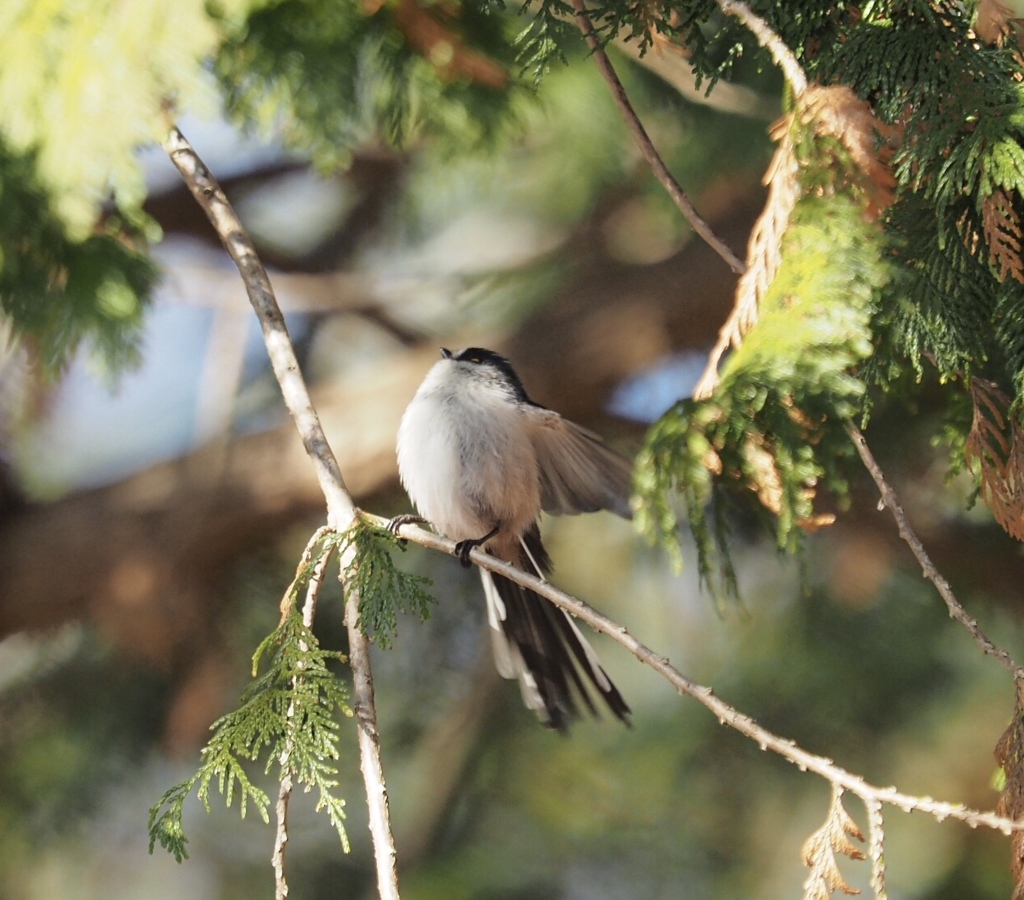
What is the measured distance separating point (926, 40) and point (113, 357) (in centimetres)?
119

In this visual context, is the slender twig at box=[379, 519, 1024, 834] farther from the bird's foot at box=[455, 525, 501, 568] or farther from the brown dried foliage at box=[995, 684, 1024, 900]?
the bird's foot at box=[455, 525, 501, 568]

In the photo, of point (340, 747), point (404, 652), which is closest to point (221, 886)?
point (340, 747)

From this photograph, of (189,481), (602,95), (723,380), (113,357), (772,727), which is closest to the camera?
(723,380)

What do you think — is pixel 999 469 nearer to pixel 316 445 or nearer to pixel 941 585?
pixel 941 585

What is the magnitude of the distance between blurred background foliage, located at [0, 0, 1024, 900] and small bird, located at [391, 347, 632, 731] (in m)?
0.40

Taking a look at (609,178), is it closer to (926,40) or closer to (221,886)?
(926,40)

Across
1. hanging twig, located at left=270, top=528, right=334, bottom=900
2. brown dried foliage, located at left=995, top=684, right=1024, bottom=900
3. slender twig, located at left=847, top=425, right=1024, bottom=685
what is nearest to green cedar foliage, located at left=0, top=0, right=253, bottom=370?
hanging twig, located at left=270, top=528, right=334, bottom=900

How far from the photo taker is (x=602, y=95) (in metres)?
2.91

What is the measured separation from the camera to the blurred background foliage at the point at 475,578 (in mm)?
3020

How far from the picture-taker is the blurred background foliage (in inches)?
119

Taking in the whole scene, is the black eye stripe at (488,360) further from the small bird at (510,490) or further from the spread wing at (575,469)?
the spread wing at (575,469)

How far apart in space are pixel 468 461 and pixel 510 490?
0.36ft

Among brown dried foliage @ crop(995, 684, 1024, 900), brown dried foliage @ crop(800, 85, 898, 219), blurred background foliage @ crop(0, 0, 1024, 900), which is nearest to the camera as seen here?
brown dried foliage @ crop(800, 85, 898, 219)

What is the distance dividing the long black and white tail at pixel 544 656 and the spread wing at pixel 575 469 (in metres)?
0.21
